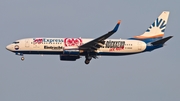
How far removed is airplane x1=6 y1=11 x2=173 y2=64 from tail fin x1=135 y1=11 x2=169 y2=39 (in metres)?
3.15

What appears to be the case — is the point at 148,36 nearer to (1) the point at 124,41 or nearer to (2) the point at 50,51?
(1) the point at 124,41

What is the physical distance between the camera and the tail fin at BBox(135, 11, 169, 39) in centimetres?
10469

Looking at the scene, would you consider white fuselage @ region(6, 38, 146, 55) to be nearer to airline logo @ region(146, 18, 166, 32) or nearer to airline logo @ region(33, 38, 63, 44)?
airline logo @ region(33, 38, 63, 44)

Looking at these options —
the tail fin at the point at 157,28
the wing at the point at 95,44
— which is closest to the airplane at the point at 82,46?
the wing at the point at 95,44

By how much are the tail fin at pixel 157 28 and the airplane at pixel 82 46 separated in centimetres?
315

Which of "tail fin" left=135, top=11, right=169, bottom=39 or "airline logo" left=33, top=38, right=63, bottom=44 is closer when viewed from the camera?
"airline logo" left=33, top=38, right=63, bottom=44

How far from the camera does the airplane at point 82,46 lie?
317 ft

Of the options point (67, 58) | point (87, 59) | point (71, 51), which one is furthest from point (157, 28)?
point (71, 51)

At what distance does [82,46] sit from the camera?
9669cm

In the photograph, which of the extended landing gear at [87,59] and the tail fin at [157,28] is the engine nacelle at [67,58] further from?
the tail fin at [157,28]

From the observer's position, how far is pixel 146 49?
331ft

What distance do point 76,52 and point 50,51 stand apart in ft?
13.7

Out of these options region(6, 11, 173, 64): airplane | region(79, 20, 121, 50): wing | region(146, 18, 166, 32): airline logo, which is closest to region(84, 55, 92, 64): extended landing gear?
region(6, 11, 173, 64): airplane

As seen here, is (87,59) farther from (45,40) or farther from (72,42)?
(45,40)
